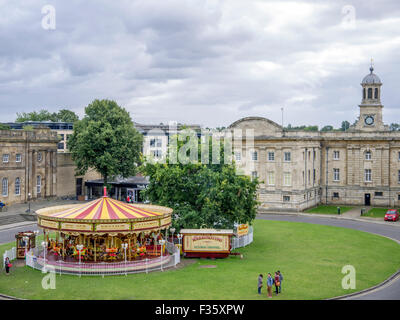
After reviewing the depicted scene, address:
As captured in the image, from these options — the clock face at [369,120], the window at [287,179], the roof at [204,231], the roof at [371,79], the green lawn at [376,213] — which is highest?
the roof at [371,79]

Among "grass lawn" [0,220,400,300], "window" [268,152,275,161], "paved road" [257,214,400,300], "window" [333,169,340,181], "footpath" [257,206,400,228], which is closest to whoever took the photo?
"grass lawn" [0,220,400,300]

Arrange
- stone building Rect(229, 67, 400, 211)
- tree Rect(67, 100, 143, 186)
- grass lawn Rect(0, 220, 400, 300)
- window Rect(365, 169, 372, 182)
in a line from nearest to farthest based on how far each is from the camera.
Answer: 1. grass lawn Rect(0, 220, 400, 300)
2. tree Rect(67, 100, 143, 186)
3. stone building Rect(229, 67, 400, 211)
4. window Rect(365, 169, 372, 182)

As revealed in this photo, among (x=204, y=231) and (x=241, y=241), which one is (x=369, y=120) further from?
(x=204, y=231)

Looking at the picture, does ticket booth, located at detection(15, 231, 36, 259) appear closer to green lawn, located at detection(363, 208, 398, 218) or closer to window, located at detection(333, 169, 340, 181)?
green lawn, located at detection(363, 208, 398, 218)

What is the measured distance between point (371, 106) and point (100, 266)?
56.2 meters

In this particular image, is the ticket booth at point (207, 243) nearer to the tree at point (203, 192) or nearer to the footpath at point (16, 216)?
the tree at point (203, 192)

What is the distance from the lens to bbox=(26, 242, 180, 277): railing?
33688 millimetres

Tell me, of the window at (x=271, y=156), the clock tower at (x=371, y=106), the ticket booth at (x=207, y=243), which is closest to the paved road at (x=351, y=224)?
the window at (x=271, y=156)

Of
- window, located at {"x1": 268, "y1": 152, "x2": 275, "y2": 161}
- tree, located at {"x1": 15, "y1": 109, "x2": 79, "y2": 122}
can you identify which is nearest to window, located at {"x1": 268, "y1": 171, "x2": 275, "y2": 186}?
window, located at {"x1": 268, "y1": 152, "x2": 275, "y2": 161}

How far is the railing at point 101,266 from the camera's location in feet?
111

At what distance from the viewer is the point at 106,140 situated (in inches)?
2707

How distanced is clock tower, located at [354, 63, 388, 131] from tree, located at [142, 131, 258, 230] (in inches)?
1524
